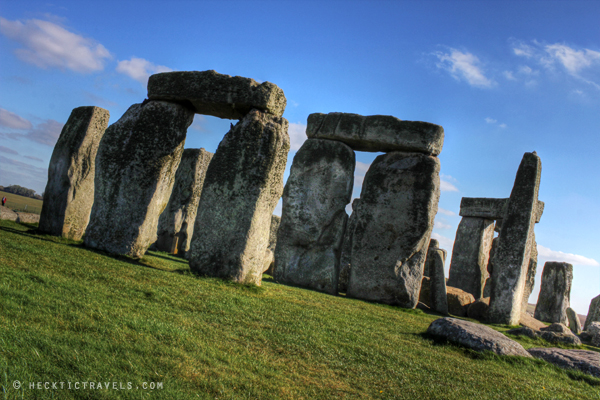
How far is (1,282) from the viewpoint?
4.11 metres

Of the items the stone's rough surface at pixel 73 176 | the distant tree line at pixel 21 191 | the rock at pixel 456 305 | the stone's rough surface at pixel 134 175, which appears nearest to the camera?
the stone's rough surface at pixel 134 175

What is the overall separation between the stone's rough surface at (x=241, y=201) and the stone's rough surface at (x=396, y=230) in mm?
3734

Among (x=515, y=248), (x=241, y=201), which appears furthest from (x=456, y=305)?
(x=241, y=201)

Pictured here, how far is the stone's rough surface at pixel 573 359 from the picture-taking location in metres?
4.81

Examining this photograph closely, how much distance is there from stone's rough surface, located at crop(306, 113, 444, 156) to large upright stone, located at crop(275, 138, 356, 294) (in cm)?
31

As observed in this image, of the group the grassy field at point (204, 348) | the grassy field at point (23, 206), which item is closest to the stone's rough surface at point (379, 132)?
the grassy field at point (204, 348)

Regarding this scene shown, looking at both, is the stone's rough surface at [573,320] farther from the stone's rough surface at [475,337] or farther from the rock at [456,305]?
the stone's rough surface at [475,337]

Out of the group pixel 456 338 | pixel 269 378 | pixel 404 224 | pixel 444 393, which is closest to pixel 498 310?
pixel 404 224

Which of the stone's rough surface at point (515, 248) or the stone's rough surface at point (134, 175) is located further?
the stone's rough surface at point (515, 248)

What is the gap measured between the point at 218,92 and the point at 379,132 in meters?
4.64

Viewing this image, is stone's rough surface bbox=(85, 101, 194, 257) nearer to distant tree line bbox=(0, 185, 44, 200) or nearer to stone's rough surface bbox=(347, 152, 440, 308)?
stone's rough surface bbox=(347, 152, 440, 308)

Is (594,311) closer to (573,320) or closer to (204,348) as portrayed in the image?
(573,320)

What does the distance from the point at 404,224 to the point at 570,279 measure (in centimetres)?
1032

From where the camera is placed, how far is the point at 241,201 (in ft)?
22.2
